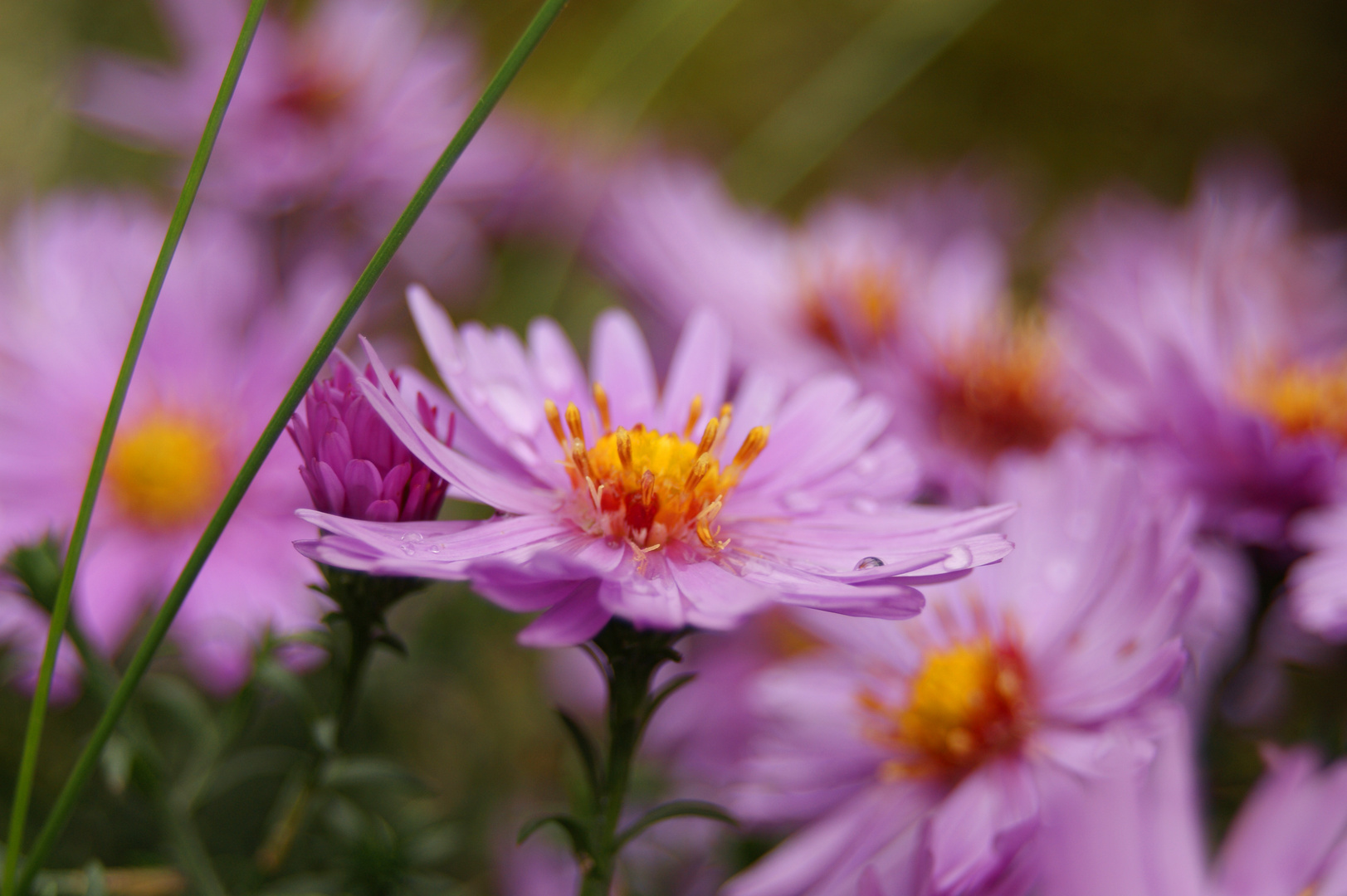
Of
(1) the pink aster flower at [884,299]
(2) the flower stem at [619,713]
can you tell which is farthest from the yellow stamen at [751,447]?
(1) the pink aster flower at [884,299]

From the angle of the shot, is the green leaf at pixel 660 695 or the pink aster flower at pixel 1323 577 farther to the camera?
the pink aster flower at pixel 1323 577

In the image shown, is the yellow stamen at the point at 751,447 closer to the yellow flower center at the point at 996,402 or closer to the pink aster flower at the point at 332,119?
the yellow flower center at the point at 996,402

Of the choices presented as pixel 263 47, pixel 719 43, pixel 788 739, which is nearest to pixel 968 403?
pixel 788 739

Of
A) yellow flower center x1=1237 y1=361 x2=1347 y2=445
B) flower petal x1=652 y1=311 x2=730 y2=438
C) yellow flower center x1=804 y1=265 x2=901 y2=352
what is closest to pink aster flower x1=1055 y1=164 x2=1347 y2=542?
yellow flower center x1=1237 y1=361 x2=1347 y2=445

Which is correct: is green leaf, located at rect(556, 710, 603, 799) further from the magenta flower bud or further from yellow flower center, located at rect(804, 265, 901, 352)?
yellow flower center, located at rect(804, 265, 901, 352)

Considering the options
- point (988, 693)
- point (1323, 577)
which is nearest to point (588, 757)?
point (988, 693)

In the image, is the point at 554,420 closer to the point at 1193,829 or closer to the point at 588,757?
the point at 588,757

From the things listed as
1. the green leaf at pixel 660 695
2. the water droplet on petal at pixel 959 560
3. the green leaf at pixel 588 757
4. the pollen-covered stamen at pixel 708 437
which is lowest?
the green leaf at pixel 588 757
